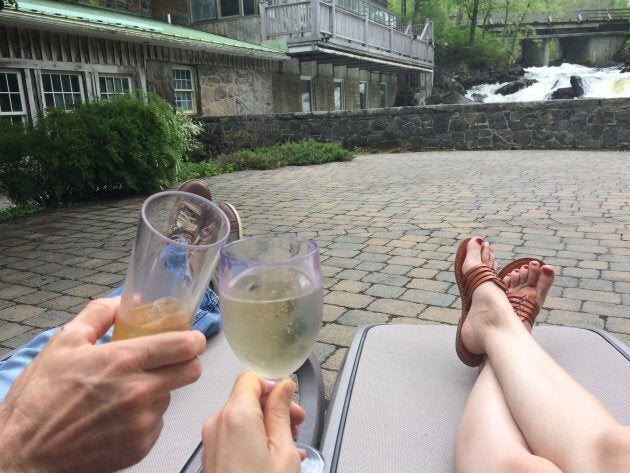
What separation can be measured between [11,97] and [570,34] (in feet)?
130

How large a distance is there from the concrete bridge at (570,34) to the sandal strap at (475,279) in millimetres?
40051

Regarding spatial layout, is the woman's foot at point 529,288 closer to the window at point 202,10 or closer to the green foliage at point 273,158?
the green foliage at point 273,158

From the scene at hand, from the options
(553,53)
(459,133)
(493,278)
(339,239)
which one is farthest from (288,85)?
(553,53)

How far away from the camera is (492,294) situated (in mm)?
1810

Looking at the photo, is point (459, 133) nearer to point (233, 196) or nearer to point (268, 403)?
point (233, 196)

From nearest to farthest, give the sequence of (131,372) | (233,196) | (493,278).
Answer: (131,372) < (493,278) < (233,196)

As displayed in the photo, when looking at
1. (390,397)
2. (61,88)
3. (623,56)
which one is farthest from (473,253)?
(623,56)

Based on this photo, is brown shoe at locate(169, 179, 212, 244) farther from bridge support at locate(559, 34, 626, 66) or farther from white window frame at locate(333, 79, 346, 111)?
bridge support at locate(559, 34, 626, 66)

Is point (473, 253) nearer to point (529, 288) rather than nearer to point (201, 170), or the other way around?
point (529, 288)

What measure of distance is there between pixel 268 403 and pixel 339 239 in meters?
4.09

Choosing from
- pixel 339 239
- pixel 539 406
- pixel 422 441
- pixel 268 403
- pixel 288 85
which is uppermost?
pixel 288 85

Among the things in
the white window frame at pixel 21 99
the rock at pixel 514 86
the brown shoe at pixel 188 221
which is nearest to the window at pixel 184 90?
the white window frame at pixel 21 99

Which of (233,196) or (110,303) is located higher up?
(110,303)

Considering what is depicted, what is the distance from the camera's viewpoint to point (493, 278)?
192 cm
